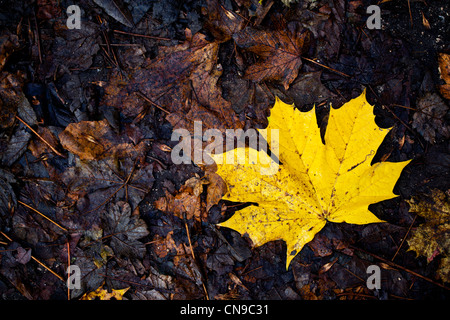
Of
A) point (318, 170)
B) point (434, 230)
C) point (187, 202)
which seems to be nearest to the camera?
point (318, 170)

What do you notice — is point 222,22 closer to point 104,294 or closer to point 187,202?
point 187,202

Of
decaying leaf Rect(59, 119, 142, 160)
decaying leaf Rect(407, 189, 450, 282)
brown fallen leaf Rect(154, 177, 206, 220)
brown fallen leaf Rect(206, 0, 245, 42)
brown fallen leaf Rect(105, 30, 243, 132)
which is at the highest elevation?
brown fallen leaf Rect(206, 0, 245, 42)

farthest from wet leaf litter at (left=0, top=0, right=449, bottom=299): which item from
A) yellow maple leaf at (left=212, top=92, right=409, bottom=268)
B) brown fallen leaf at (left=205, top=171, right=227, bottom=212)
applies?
yellow maple leaf at (left=212, top=92, right=409, bottom=268)

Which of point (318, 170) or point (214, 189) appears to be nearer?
point (318, 170)

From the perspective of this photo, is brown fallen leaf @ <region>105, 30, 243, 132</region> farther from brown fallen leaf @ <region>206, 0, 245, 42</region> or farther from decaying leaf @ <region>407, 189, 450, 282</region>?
decaying leaf @ <region>407, 189, 450, 282</region>

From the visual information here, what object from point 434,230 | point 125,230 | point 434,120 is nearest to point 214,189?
point 125,230

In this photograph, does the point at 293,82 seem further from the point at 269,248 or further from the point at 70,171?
the point at 70,171

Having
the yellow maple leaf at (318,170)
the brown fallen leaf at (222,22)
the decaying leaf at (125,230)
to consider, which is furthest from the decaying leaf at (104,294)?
the brown fallen leaf at (222,22)
